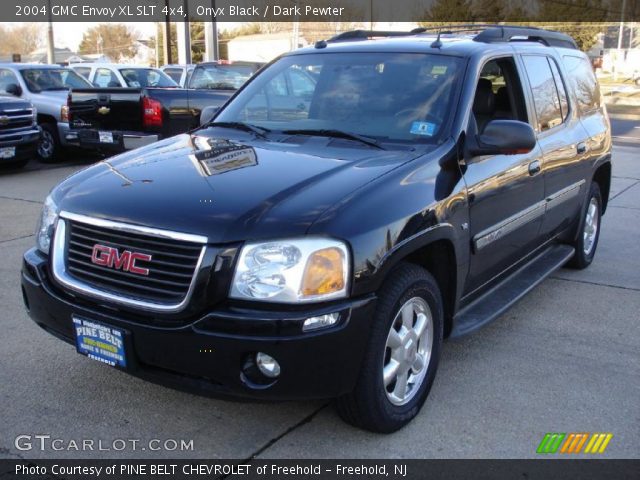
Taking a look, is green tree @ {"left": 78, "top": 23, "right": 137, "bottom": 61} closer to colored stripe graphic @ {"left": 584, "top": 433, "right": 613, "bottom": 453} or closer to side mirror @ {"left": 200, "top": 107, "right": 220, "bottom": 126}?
side mirror @ {"left": 200, "top": 107, "right": 220, "bottom": 126}

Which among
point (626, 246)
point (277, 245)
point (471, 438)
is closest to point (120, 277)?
point (277, 245)

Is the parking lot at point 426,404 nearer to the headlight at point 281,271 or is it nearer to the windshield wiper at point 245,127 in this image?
the headlight at point 281,271

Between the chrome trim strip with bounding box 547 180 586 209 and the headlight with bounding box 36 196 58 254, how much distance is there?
3.20 metres

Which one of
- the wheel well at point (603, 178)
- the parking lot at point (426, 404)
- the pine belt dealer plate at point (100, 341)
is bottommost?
the parking lot at point (426, 404)

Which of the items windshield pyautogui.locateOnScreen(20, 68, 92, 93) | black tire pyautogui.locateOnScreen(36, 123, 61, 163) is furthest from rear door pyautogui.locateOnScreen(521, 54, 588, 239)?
windshield pyautogui.locateOnScreen(20, 68, 92, 93)

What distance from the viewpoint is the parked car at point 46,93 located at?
12.6 meters

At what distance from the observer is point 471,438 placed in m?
3.38

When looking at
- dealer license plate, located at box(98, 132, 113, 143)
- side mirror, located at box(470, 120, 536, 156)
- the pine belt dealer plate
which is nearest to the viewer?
the pine belt dealer plate

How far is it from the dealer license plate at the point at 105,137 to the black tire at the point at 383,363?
8262 millimetres

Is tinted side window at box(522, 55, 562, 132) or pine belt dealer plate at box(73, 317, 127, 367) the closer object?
pine belt dealer plate at box(73, 317, 127, 367)

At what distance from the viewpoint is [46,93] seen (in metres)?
13.1

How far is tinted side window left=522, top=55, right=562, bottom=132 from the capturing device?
480cm

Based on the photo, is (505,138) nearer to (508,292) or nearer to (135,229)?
(508,292)

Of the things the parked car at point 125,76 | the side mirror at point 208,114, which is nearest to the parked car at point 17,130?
the parked car at point 125,76
